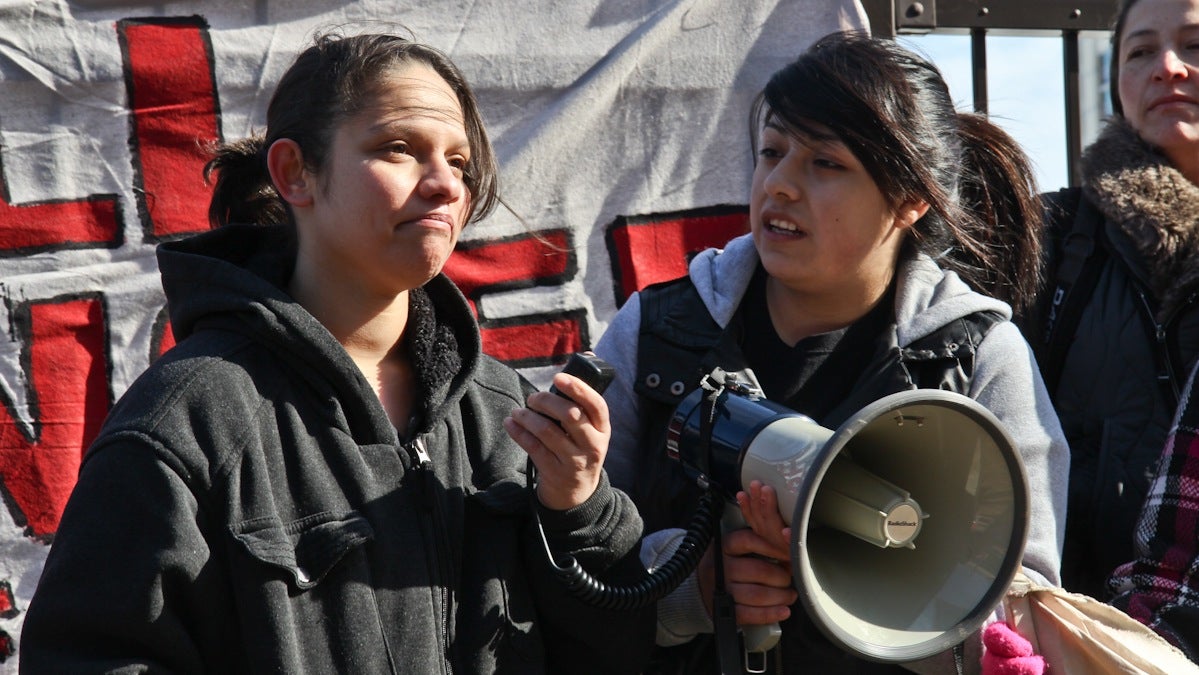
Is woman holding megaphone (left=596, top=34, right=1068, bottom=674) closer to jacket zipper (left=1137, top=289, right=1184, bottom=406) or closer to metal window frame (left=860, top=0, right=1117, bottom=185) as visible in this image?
jacket zipper (left=1137, top=289, right=1184, bottom=406)

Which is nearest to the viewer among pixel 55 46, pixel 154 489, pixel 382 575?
pixel 154 489

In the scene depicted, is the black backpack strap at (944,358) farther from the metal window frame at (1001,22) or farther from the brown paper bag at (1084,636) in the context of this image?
the metal window frame at (1001,22)

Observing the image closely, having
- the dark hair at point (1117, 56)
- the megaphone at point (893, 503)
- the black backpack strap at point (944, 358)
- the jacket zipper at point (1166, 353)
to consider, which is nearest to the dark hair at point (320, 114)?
the megaphone at point (893, 503)

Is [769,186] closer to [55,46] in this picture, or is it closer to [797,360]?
[797,360]

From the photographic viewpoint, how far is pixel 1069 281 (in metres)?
2.58

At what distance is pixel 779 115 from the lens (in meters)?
2.14

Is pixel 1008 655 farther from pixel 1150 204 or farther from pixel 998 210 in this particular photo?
pixel 1150 204

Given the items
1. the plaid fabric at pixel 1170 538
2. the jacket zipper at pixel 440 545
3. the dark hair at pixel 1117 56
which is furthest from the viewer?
the dark hair at pixel 1117 56

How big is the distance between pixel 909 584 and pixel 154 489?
3.54 ft

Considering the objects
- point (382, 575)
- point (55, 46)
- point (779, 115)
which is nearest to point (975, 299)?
point (779, 115)

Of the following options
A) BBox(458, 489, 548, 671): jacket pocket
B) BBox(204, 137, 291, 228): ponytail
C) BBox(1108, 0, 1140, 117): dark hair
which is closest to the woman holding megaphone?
BBox(458, 489, 548, 671): jacket pocket

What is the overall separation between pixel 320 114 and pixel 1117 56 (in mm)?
1961

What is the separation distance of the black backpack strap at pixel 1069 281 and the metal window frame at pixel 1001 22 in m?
0.94

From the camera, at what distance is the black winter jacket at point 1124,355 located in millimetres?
2340
